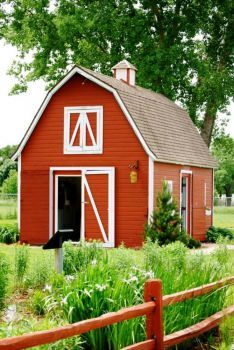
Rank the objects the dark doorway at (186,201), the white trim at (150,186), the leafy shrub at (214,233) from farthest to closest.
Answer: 1. the leafy shrub at (214,233)
2. the dark doorway at (186,201)
3. the white trim at (150,186)

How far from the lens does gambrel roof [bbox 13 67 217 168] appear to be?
915 inches

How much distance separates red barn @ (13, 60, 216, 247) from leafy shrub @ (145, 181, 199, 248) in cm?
79

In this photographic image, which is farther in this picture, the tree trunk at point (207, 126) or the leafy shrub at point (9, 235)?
the tree trunk at point (207, 126)

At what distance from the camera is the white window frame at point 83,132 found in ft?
77.9

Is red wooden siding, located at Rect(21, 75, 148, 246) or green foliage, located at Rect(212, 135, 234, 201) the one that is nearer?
red wooden siding, located at Rect(21, 75, 148, 246)

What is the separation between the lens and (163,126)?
2544 cm

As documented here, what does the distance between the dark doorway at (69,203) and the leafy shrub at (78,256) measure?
534 inches

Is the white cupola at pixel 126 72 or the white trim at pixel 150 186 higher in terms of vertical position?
the white cupola at pixel 126 72

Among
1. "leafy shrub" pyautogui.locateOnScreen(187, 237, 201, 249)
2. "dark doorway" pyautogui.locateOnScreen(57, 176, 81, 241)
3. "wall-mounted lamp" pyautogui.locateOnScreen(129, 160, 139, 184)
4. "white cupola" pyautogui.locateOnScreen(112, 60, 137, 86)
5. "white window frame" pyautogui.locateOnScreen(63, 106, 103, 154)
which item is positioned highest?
"white cupola" pyautogui.locateOnScreen(112, 60, 137, 86)

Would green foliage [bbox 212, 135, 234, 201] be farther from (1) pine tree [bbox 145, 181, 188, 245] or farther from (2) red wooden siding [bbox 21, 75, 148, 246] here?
(1) pine tree [bbox 145, 181, 188, 245]

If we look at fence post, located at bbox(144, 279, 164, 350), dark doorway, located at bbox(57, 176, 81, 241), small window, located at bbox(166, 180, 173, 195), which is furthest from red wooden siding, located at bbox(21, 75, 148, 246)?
fence post, located at bbox(144, 279, 164, 350)

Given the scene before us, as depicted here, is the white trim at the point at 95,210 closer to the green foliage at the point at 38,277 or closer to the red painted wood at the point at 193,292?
the green foliage at the point at 38,277

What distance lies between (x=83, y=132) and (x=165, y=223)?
415 cm

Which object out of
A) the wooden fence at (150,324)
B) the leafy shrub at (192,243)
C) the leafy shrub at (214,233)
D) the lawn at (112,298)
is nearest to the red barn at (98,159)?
the leafy shrub at (192,243)
